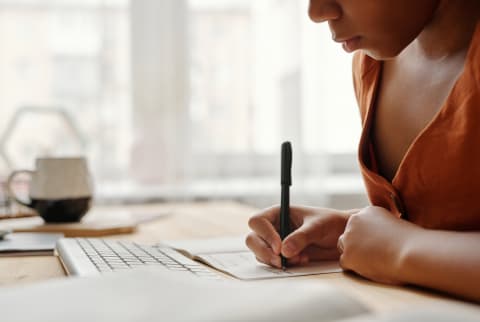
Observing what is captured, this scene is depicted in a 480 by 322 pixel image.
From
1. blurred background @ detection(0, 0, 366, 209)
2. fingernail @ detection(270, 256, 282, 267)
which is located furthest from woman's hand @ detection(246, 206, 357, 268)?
blurred background @ detection(0, 0, 366, 209)

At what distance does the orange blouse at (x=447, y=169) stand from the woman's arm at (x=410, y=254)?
0.09 metres

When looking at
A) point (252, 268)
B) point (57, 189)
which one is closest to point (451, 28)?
point (252, 268)

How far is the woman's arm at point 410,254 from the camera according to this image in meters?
0.62

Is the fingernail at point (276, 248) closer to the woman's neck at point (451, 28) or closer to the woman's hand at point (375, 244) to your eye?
the woman's hand at point (375, 244)

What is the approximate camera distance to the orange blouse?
0.74m

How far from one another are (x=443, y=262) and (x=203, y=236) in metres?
0.56

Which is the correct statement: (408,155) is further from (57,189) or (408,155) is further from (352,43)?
(57,189)

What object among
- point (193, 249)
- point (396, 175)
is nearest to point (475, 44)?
point (396, 175)

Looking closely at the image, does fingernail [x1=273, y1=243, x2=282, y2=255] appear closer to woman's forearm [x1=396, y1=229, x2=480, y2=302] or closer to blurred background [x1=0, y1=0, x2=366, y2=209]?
woman's forearm [x1=396, y1=229, x2=480, y2=302]

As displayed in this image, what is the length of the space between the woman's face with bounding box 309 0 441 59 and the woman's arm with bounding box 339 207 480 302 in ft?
0.72

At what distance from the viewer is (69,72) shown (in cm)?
183

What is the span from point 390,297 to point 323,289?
26 centimetres

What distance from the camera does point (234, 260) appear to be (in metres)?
0.84

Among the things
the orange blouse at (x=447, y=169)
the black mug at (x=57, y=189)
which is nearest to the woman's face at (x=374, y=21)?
the orange blouse at (x=447, y=169)
